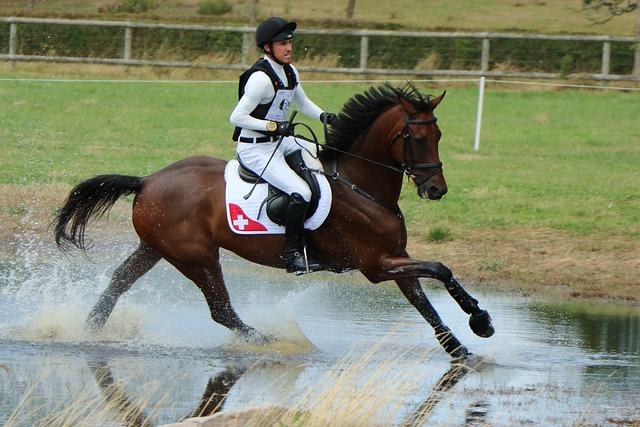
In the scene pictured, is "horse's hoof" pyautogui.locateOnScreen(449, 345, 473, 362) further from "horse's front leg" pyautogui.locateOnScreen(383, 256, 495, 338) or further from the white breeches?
the white breeches

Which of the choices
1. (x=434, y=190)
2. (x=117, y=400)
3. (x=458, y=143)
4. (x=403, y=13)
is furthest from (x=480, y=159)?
(x=403, y=13)

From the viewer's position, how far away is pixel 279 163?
9.09 meters

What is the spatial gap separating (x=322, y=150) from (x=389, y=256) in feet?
3.23

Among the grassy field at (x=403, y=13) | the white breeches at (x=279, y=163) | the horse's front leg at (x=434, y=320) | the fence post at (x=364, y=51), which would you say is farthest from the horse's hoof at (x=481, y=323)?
the grassy field at (x=403, y=13)

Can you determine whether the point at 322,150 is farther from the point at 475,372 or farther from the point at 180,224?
the point at 475,372

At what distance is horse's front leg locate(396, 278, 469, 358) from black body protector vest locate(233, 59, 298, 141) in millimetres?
1504

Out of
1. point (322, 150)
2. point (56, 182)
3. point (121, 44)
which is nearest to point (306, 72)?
point (121, 44)

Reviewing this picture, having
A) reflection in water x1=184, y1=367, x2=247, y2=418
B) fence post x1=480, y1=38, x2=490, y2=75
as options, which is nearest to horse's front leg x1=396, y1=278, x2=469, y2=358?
reflection in water x1=184, y1=367, x2=247, y2=418

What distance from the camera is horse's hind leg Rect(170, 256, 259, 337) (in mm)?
9555

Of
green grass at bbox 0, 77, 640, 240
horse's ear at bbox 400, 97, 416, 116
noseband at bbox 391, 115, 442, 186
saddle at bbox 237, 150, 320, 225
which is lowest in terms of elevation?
green grass at bbox 0, 77, 640, 240

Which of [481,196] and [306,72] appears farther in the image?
Answer: [306,72]

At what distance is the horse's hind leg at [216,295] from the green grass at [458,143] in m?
4.74

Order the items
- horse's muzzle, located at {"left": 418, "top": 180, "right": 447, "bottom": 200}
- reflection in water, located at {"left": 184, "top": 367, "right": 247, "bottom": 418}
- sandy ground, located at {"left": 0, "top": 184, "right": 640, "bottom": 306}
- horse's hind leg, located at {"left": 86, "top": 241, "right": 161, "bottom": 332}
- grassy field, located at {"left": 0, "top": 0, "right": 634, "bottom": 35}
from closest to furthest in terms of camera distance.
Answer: reflection in water, located at {"left": 184, "top": 367, "right": 247, "bottom": 418}, horse's muzzle, located at {"left": 418, "top": 180, "right": 447, "bottom": 200}, horse's hind leg, located at {"left": 86, "top": 241, "right": 161, "bottom": 332}, sandy ground, located at {"left": 0, "top": 184, "right": 640, "bottom": 306}, grassy field, located at {"left": 0, "top": 0, "right": 634, "bottom": 35}

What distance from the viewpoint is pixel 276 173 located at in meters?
9.05
